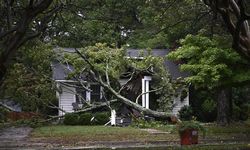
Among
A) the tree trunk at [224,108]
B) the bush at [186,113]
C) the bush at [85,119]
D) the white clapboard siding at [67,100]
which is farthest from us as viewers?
the white clapboard siding at [67,100]

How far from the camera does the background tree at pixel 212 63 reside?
1728 cm

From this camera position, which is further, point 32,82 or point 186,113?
point 186,113

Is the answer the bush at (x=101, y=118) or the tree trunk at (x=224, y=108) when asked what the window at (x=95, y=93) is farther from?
the tree trunk at (x=224, y=108)

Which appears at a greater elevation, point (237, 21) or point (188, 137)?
point (237, 21)

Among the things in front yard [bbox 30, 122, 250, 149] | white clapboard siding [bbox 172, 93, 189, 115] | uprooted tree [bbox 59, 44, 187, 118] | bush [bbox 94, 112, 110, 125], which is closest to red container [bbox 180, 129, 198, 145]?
front yard [bbox 30, 122, 250, 149]

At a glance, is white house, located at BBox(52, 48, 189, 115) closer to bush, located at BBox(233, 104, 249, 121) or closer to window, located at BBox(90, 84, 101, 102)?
window, located at BBox(90, 84, 101, 102)

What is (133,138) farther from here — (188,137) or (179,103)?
(179,103)

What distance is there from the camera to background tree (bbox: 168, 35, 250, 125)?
17.3m

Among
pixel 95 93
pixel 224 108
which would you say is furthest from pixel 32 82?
pixel 224 108

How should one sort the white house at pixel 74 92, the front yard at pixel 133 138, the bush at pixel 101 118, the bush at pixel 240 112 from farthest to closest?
the bush at pixel 240 112 → the white house at pixel 74 92 → the bush at pixel 101 118 → the front yard at pixel 133 138

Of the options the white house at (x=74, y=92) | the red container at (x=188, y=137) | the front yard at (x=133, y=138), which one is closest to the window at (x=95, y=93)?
the white house at (x=74, y=92)

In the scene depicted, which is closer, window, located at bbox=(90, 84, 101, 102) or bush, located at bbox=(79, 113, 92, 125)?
bush, located at bbox=(79, 113, 92, 125)

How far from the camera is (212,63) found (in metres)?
17.6

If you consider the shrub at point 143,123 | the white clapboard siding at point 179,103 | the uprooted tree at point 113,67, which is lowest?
the shrub at point 143,123
